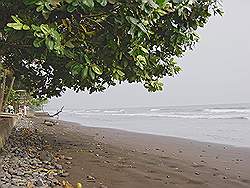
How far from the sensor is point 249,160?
12.2m

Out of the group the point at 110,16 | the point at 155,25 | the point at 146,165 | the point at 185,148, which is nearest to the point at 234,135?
the point at 185,148

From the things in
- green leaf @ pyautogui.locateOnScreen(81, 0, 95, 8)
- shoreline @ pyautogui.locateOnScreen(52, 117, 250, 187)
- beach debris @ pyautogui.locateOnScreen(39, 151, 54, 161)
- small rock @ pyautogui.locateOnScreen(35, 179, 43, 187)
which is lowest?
shoreline @ pyautogui.locateOnScreen(52, 117, 250, 187)

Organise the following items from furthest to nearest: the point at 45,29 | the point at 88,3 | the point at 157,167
→ the point at 157,167
the point at 45,29
the point at 88,3

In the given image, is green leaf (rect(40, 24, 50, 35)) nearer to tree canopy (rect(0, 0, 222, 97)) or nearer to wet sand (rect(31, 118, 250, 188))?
tree canopy (rect(0, 0, 222, 97))

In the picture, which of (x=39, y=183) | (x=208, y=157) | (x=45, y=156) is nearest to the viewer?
(x=39, y=183)

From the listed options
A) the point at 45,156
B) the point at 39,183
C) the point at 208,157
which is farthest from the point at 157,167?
the point at 39,183

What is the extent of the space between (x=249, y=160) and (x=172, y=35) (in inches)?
313

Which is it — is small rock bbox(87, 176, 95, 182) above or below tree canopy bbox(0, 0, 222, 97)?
below

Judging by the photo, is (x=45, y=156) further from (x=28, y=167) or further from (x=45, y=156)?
(x=28, y=167)

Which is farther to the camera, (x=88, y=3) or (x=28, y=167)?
(x=28, y=167)

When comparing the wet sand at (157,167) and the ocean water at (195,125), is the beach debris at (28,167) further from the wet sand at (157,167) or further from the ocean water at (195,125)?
the ocean water at (195,125)

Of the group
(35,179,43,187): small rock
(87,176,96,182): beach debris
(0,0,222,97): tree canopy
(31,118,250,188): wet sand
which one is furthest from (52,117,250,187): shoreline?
(0,0,222,97): tree canopy

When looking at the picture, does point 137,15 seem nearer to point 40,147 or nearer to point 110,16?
point 110,16

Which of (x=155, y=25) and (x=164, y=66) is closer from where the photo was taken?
(x=155, y=25)
